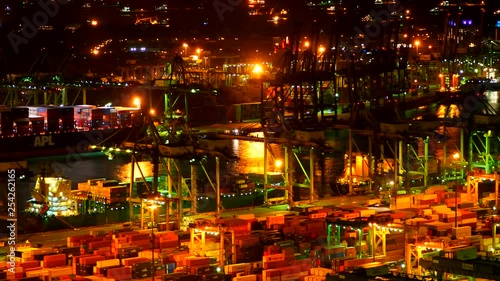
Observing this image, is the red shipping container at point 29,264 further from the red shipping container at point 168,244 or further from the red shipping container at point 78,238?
the red shipping container at point 168,244

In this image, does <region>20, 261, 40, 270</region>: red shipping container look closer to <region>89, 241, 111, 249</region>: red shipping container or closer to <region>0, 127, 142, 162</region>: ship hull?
<region>89, 241, 111, 249</region>: red shipping container

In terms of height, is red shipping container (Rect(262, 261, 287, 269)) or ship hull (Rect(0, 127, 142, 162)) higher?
ship hull (Rect(0, 127, 142, 162))

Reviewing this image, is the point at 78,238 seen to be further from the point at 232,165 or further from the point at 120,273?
the point at 232,165

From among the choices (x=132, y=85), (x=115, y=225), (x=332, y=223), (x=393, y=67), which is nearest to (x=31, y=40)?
(x=132, y=85)

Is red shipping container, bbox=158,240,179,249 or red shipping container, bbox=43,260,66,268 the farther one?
red shipping container, bbox=158,240,179,249

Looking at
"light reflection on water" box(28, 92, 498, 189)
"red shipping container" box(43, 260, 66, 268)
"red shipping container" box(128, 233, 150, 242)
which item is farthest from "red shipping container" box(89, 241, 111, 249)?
"light reflection on water" box(28, 92, 498, 189)

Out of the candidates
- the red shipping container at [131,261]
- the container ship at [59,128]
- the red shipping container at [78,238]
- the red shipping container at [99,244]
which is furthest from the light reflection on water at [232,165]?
the red shipping container at [131,261]

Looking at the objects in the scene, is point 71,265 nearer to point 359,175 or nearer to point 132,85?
point 359,175
